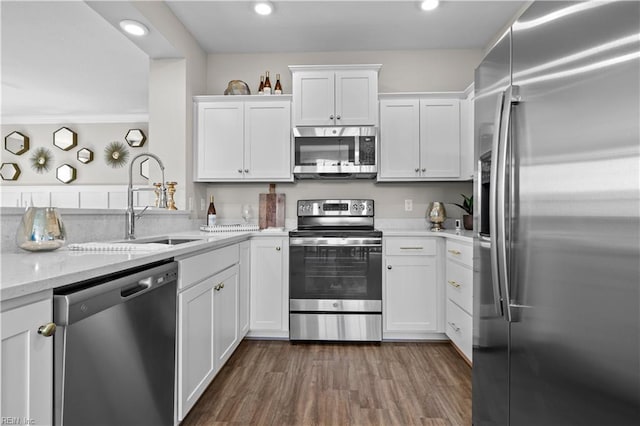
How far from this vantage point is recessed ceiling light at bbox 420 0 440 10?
2580mm

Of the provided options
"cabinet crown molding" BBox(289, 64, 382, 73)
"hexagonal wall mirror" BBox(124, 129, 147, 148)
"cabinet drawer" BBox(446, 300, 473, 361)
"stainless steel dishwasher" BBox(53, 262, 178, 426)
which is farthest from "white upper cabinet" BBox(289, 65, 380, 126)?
"hexagonal wall mirror" BBox(124, 129, 147, 148)

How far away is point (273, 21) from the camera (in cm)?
288

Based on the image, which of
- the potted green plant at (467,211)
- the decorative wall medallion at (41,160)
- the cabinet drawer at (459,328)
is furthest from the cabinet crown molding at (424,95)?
the decorative wall medallion at (41,160)

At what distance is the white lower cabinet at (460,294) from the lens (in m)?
2.28

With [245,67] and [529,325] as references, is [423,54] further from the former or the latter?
[529,325]

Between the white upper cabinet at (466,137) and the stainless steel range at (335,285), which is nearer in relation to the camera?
the stainless steel range at (335,285)

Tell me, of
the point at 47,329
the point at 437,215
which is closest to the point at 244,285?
the point at 437,215

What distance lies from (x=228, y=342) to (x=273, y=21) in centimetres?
252

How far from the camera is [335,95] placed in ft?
10.0

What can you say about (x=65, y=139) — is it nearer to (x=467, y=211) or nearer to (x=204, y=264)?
(x=204, y=264)

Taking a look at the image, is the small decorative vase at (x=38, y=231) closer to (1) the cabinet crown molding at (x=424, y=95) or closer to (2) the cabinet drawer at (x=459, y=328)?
(2) the cabinet drawer at (x=459, y=328)

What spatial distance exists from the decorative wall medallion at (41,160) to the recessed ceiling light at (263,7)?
504 cm

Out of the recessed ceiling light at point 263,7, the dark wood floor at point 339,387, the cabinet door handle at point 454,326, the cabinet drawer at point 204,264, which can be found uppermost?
the recessed ceiling light at point 263,7

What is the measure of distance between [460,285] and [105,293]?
2192 millimetres
